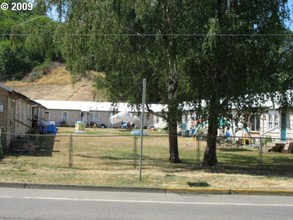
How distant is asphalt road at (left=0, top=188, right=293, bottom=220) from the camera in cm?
887

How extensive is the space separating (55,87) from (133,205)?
323 feet

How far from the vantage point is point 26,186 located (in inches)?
502

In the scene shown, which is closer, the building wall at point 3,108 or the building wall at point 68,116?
the building wall at point 3,108

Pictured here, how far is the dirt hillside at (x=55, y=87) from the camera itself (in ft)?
322

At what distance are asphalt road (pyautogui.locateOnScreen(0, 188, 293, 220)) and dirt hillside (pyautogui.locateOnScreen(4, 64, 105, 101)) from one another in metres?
76.7

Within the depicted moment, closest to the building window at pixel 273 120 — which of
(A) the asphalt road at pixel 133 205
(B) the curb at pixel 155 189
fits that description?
(B) the curb at pixel 155 189

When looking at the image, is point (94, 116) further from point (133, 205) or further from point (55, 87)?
point (133, 205)

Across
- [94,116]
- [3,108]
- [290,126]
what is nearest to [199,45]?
[3,108]

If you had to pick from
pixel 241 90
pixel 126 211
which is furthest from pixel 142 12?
pixel 126 211

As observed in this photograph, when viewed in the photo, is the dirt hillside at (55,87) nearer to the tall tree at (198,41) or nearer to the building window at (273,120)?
the building window at (273,120)

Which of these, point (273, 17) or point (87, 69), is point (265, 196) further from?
point (87, 69)

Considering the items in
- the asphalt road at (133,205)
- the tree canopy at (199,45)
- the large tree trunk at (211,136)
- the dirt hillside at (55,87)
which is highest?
the dirt hillside at (55,87)

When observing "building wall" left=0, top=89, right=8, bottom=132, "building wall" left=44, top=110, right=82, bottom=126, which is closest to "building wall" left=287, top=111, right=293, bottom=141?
"building wall" left=0, top=89, right=8, bottom=132

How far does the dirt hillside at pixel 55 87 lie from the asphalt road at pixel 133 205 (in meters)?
76.7
